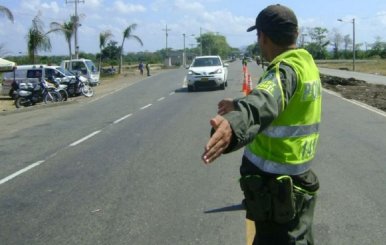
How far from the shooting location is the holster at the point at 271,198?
2.61m

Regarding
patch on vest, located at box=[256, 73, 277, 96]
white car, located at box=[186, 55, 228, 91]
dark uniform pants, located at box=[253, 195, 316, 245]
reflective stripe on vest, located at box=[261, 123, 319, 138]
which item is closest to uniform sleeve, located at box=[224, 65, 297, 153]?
patch on vest, located at box=[256, 73, 277, 96]

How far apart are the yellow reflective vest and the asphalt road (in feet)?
8.06

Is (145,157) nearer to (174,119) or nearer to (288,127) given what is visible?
(174,119)

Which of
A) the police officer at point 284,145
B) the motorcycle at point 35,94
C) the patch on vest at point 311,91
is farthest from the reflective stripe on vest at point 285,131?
the motorcycle at point 35,94

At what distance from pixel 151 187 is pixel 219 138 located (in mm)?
5293

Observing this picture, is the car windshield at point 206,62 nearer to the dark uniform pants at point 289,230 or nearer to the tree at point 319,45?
the dark uniform pants at point 289,230

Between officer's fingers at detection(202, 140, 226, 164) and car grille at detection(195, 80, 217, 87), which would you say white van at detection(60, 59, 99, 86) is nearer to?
car grille at detection(195, 80, 217, 87)

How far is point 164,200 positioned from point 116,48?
62.7 m

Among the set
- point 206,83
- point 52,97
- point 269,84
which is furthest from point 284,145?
point 206,83

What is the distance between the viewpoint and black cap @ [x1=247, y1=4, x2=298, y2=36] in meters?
2.54

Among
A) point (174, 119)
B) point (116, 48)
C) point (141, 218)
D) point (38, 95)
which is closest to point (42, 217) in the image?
point (141, 218)

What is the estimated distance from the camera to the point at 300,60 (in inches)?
101

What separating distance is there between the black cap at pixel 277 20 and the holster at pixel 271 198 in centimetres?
68

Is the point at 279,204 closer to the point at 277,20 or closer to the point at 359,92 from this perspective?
the point at 277,20
